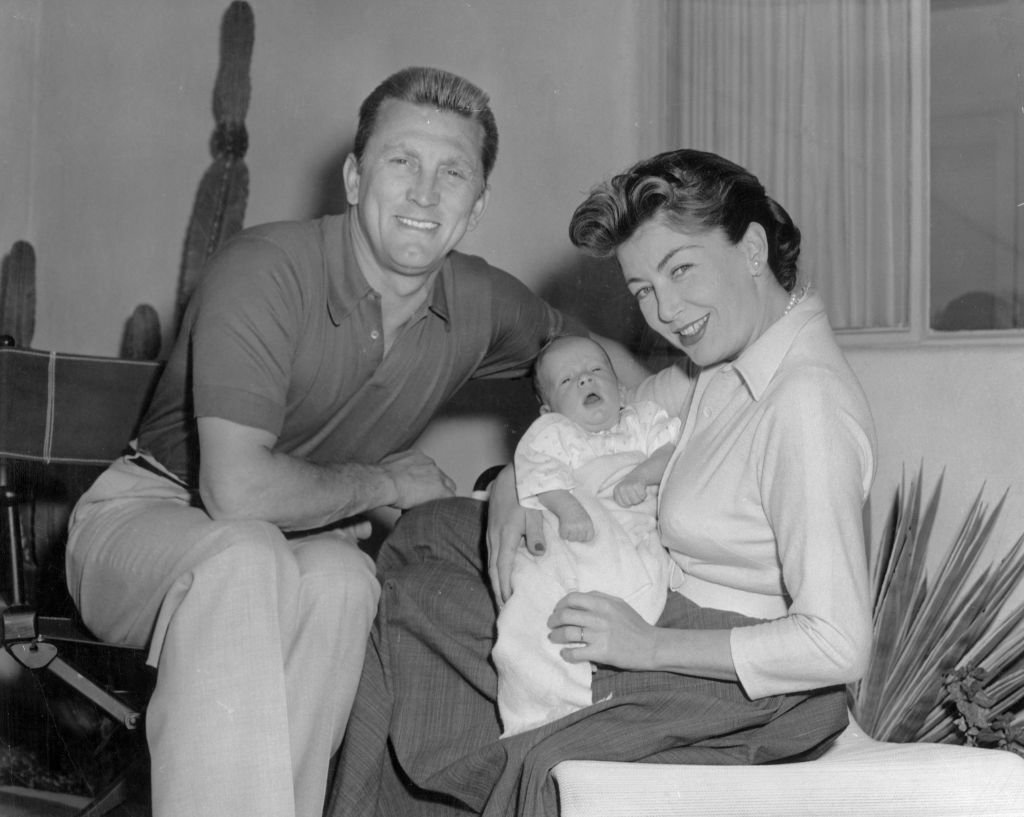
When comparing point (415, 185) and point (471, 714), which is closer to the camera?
point (471, 714)

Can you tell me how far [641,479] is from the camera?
1.80 meters

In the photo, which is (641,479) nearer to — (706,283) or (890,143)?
(706,283)

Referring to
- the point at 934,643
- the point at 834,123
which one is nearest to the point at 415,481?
the point at 934,643

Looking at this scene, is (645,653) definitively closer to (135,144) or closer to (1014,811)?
(1014,811)

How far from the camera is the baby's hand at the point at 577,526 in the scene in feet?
5.55

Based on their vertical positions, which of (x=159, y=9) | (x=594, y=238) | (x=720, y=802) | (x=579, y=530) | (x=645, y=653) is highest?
(x=159, y=9)

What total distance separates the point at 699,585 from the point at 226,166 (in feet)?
8.95

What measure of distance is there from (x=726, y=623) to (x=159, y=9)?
3.39 metres

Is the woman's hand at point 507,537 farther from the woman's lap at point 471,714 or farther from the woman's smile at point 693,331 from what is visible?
the woman's smile at point 693,331

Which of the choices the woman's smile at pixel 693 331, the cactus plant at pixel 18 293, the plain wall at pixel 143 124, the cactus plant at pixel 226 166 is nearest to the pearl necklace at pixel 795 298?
the woman's smile at pixel 693 331

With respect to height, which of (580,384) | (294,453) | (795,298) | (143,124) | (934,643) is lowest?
(934,643)

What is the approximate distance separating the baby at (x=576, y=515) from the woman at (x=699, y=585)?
0.04m

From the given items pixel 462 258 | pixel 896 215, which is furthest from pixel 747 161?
pixel 462 258

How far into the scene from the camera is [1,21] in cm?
419
